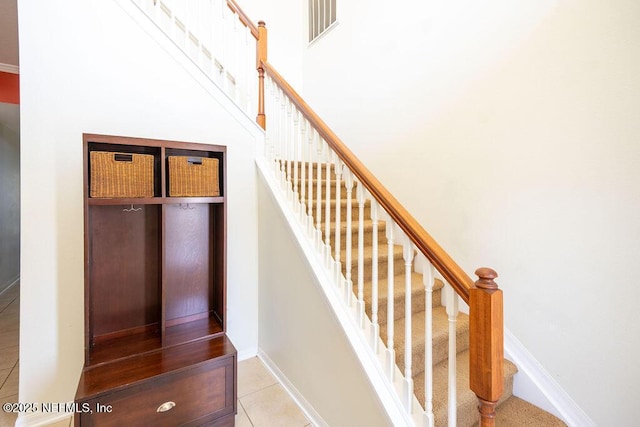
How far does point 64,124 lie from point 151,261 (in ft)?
3.21

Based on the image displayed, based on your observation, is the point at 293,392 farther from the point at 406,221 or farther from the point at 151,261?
the point at 406,221

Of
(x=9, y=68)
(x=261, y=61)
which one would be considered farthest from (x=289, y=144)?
(x=9, y=68)

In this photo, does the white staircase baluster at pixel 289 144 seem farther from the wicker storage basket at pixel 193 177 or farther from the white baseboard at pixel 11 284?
the white baseboard at pixel 11 284

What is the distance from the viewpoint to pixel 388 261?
1342 millimetres

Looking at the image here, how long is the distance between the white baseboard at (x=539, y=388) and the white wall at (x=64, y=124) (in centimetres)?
270

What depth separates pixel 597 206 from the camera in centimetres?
139

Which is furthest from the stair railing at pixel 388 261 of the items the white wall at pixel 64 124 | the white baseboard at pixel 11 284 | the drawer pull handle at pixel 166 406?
the white baseboard at pixel 11 284

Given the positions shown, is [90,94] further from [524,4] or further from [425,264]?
[524,4]

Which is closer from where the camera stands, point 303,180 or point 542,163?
point 542,163

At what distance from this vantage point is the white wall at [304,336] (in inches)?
56.9

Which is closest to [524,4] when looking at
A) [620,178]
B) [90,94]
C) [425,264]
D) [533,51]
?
[533,51]

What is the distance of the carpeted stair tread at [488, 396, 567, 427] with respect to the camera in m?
1.48

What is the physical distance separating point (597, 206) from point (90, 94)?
9.68ft

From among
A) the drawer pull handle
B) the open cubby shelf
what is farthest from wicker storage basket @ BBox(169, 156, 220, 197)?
the drawer pull handle
